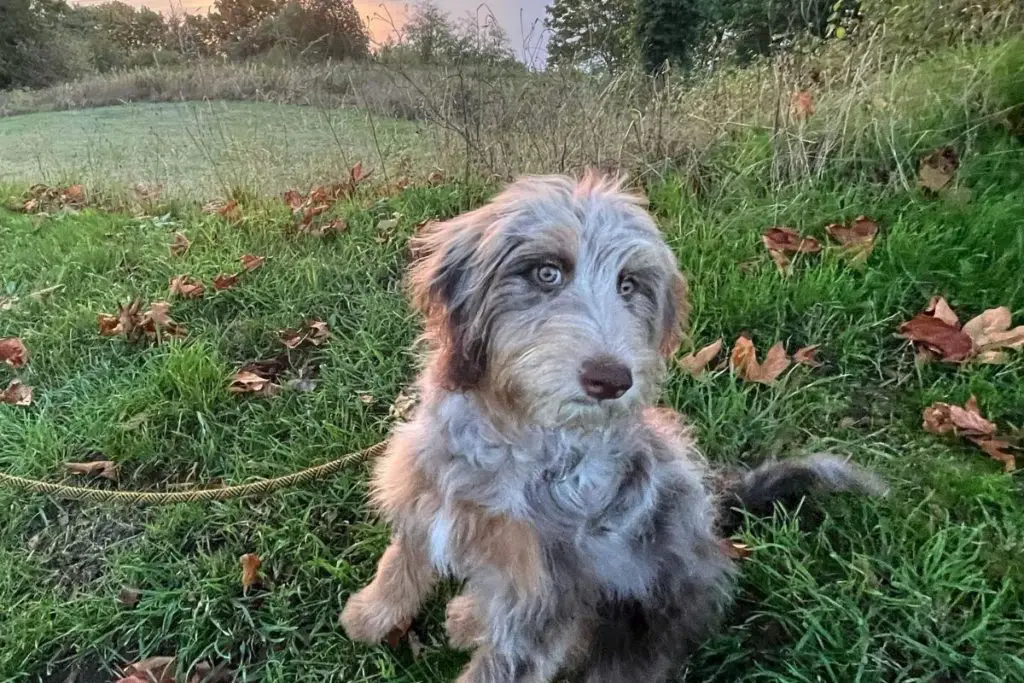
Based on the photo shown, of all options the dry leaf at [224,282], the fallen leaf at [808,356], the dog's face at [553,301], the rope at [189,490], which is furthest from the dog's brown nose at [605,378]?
the dry leaf at [224,282]

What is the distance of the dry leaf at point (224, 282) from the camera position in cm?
448

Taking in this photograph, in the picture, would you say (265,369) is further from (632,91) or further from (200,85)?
(200,85)

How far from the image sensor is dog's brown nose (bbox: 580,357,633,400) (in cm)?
175

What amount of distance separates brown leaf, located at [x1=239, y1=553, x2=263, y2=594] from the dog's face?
4.41 ft

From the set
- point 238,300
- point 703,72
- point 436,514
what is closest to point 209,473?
point 238,300

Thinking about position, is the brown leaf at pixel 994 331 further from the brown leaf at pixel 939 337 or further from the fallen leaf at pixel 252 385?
the fallen leaf at pixel 252 385

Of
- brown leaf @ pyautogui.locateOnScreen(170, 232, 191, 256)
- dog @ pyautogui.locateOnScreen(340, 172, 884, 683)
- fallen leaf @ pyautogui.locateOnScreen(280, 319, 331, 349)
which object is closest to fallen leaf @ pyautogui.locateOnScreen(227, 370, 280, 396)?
fallen leaf @ pyautogui.locateOnScreen(280, 319, 331, 349)

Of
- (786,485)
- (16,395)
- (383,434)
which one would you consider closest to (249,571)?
(383,434)

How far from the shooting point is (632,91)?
5406 millimetres

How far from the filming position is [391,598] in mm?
2574

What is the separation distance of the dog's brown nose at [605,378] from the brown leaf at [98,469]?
8.74ft

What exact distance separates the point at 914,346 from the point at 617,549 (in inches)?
83.1

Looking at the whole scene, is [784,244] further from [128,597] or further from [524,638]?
→ [128,597]

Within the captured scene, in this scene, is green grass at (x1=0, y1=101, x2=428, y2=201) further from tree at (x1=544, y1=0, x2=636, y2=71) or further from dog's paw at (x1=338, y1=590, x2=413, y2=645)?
dog's paw at (x1=338, y1=590, x2=413, y2=645)
